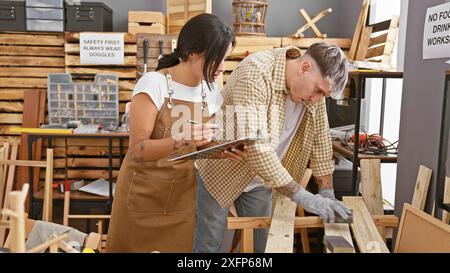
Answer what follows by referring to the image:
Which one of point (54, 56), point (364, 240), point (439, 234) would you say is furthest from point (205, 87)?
point (54, 56)

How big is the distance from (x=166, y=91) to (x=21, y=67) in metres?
3.09

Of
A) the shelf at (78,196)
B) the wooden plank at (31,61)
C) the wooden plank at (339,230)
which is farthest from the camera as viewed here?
the wooden plank at (31,61)

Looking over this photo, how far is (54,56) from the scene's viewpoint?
438 centimetres

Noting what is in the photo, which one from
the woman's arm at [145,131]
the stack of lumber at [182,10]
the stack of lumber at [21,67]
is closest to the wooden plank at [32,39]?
the stack of lumber at [21,67]

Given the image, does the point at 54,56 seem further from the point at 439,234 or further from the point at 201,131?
the point at 439,234

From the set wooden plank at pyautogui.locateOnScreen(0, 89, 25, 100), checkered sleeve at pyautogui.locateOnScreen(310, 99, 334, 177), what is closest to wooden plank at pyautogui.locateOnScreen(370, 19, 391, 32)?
checkered sleeve at pyautogui.locateOnScreen(310, 99, 334, 177)

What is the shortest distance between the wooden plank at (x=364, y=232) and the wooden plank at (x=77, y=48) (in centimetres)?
285

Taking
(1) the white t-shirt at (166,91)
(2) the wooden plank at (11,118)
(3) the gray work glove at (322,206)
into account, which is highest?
(1) the white t-shirt at (166,91)

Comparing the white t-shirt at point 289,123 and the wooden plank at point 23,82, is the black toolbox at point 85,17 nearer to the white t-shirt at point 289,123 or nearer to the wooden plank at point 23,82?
the wooden plank at point 23,82

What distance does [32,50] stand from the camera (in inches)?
169

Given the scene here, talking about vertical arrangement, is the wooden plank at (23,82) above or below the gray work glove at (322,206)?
above

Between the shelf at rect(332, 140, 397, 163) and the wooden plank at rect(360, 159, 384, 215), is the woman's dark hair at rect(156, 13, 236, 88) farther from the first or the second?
the shelf at rect(332, 140, 397, 163)

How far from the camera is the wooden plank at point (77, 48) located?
4172 mm

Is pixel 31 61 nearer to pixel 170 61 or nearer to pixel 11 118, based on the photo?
pixel 11 118
